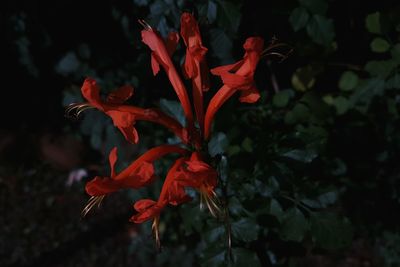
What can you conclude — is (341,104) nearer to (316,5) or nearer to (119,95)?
(316,5)

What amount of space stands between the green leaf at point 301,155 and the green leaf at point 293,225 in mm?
227

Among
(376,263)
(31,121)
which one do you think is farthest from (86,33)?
(376,263)

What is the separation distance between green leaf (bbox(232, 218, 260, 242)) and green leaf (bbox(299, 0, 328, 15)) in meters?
0.95

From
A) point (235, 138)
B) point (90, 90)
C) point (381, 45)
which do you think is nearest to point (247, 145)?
point (235, 138)

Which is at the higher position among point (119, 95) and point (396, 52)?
point (119, 95)

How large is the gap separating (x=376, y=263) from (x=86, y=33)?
2.39 meters

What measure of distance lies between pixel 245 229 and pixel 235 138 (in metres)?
0.47

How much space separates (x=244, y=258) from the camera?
2.03 metres

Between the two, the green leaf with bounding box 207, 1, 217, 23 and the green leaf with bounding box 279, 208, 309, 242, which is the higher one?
the green leaf with bounding box 207, 1, 217, 23

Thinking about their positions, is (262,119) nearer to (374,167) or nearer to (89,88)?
(374,167)

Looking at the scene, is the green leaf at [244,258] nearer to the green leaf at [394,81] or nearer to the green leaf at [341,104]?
the green leaf at [394,81]

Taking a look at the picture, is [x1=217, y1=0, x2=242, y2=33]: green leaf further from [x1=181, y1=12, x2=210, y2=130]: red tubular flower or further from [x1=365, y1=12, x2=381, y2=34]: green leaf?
[x1=365, y1=12, x2=381, y2=34]: green leaf

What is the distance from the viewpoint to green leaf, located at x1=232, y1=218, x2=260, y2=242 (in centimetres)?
204

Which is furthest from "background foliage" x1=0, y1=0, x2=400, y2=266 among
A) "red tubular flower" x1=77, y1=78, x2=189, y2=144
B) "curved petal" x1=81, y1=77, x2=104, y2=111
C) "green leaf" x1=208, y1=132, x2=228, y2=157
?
"curved petal" x1=81, y1=77, x2=104, y2=111
